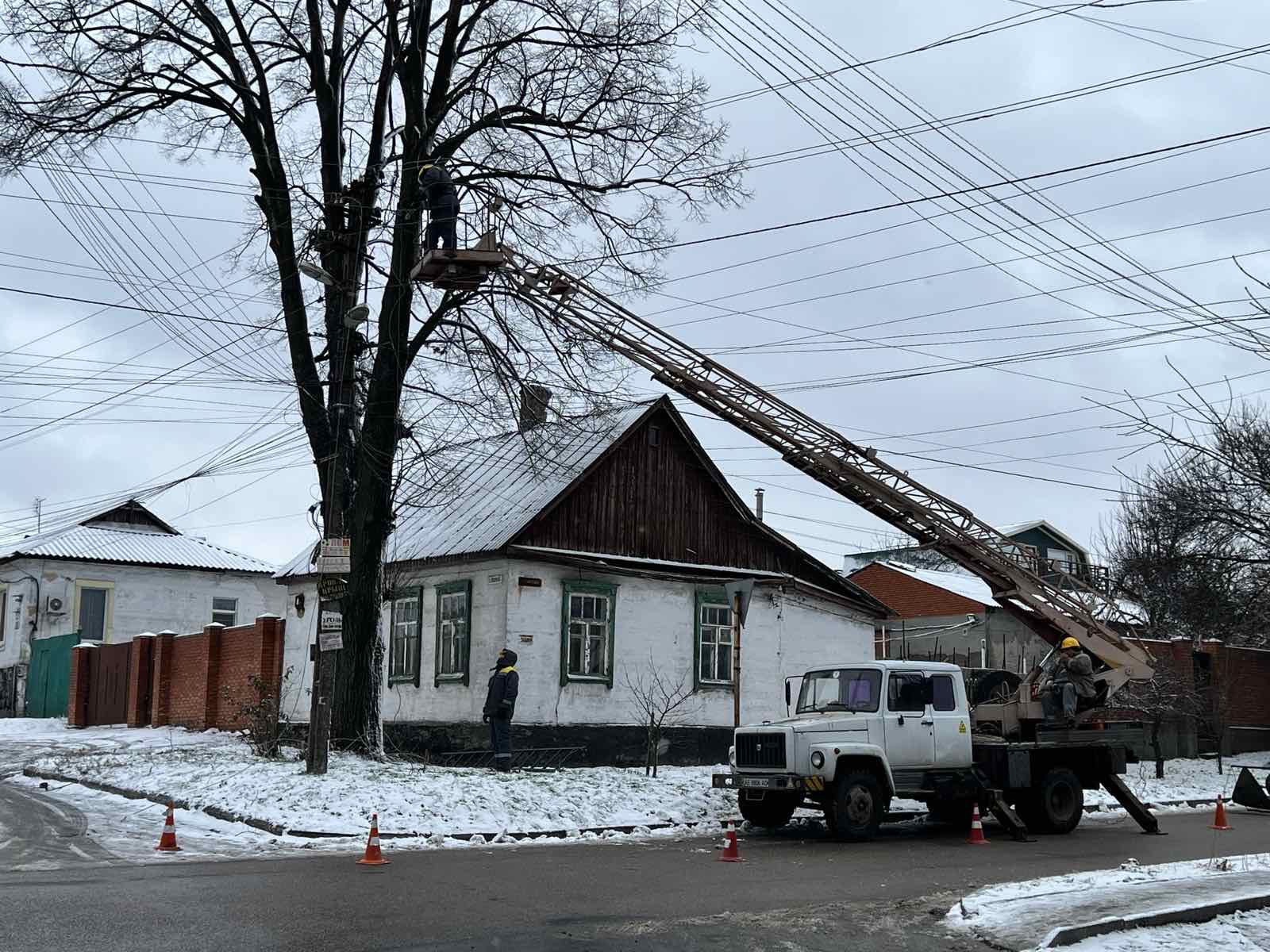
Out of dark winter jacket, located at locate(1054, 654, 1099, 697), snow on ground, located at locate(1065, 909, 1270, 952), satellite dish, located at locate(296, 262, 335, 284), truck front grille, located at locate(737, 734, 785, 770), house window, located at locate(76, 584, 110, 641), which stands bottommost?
snow on ground, located at locate(1065, 909, 1270, 952)

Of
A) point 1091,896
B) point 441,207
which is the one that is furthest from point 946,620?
point 1091,896

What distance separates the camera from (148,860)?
12461 millimetres

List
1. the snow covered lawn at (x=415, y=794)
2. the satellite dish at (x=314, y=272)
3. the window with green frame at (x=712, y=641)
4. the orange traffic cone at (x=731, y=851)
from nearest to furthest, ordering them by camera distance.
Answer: the orange traffic cone at (x=731, y=851), the snow covered lawn at (x=415, y=794), the satellite dish at (x=314, y=272), the window with green frame at (x=712, y=641)

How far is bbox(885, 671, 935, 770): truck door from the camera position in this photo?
16.6 m

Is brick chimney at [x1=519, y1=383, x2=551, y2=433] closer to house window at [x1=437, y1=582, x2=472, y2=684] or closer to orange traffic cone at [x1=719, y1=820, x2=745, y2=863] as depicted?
house window at [x1=437, y1=582, x2=472, y2=684]

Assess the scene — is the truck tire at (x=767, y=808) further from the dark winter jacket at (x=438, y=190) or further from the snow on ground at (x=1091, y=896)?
the dark winter jacket at (x=438, y=190)

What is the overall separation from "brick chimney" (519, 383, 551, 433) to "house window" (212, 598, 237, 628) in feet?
93.1

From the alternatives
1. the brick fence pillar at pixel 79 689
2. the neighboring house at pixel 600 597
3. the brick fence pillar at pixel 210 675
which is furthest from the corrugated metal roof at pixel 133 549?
the neighboring house at pixel 600 597

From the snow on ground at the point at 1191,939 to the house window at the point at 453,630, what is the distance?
15.2 m

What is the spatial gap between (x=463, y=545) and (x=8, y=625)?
26.2 metres

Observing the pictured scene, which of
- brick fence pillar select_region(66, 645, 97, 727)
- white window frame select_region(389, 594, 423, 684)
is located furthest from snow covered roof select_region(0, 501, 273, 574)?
white window frame select_region(389, 594, 423, 684)

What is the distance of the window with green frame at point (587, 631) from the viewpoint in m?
23.2

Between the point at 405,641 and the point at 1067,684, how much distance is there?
12477 millimetres

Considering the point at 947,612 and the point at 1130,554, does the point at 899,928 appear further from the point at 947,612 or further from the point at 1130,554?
the point at 947,612
